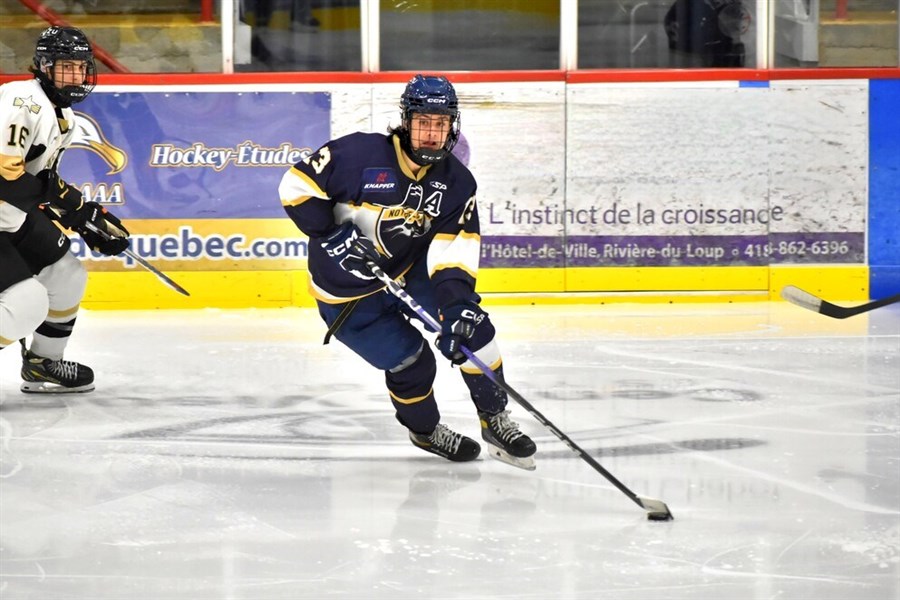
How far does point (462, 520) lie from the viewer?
2.92 metres

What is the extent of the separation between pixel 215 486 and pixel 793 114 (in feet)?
13.9

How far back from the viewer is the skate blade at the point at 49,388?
4.51m

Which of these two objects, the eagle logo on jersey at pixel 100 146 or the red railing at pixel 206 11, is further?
the red railing at pixel 206 11

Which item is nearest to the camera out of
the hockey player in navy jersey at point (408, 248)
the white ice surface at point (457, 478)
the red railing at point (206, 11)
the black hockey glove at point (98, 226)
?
the white ice surface at point (457, 478)

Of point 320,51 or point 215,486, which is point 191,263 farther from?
point 215,486

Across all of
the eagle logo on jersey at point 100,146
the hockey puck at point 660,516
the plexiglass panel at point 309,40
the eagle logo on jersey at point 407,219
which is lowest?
the hockey puck at point 660,516

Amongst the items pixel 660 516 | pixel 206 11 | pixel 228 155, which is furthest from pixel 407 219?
pixel 206 11

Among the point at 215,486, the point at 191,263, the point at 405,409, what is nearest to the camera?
the point at 215,486

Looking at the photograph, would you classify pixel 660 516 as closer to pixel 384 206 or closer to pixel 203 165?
pixel 384 206

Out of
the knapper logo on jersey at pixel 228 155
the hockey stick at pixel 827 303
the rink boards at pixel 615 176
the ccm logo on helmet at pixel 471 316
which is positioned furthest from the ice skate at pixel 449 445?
the knapper logo on jersey at pixel 228 155

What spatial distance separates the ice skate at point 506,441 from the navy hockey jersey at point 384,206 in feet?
1.12

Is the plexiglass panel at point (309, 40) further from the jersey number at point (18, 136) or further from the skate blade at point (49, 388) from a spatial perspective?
the jersey number at point (18, 136)

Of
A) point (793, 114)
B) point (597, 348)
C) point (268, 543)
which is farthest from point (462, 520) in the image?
point (793, 114)

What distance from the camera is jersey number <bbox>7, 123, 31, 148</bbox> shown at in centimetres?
405
